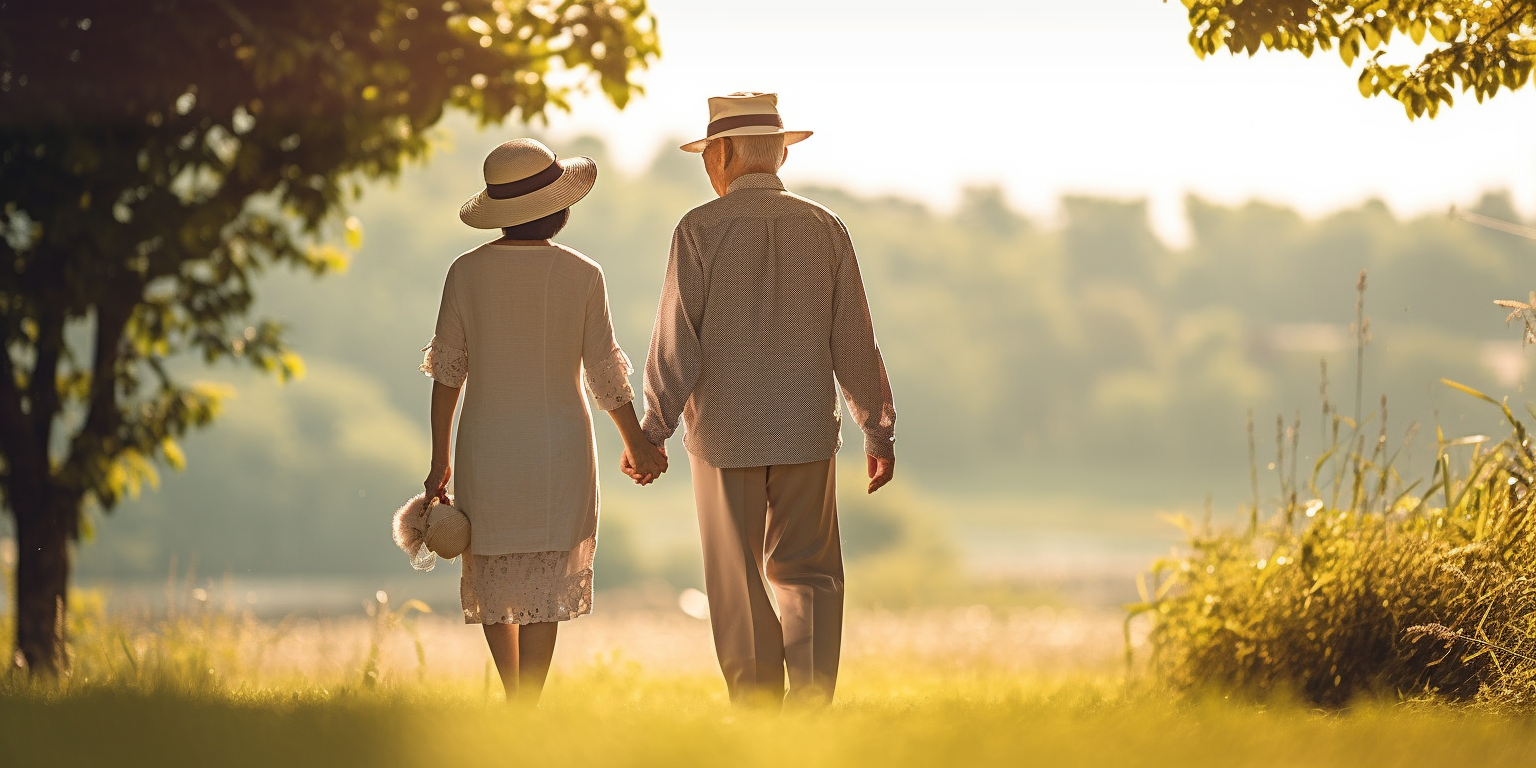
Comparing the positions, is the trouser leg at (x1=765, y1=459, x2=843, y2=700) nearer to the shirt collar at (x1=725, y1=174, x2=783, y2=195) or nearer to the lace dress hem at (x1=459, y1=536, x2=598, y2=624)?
the lace dress hem at (x1=459, y1=536, x2=598, y2=624)

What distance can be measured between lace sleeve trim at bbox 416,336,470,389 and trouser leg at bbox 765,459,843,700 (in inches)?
44.0

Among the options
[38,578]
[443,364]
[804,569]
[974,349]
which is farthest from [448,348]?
[974,349]

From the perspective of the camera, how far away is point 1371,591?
4922 millimetres

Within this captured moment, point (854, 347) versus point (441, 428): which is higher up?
point (854, 347)

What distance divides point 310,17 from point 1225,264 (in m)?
90.8

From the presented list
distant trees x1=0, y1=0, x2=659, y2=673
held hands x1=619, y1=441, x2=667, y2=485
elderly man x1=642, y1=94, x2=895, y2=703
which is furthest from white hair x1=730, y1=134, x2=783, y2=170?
distant trees x1=0, y1=0, x2=659, y2=673

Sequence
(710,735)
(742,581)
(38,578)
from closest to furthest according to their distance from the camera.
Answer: (710,735) < (742,581) < (38,578)

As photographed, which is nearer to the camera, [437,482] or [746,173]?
[437,482]

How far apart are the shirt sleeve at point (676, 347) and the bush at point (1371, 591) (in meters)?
2.28

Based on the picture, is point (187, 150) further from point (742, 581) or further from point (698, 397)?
point (742, 581)

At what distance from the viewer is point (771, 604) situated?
4730mm

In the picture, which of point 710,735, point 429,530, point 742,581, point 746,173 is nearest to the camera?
point 710,735

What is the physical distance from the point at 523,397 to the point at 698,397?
0.61 m

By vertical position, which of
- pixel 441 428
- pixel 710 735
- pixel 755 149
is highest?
pixel 755 149
